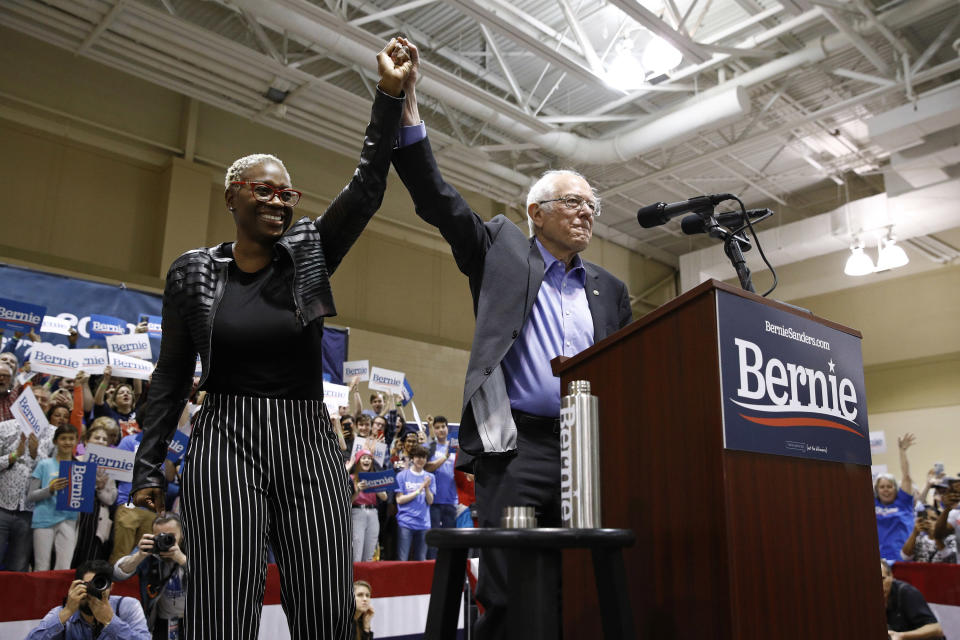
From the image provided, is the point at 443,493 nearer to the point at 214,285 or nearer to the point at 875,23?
the point at 214,285

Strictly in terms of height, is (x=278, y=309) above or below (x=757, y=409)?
above

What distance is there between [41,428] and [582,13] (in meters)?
6.51

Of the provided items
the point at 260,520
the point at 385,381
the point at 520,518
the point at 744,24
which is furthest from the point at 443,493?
the point at 520,518

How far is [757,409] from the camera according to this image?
1.39m

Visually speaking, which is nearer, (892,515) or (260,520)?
(260,520)

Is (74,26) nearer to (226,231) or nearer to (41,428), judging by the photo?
(226,231)

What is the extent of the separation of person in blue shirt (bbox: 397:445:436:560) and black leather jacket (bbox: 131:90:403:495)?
526 centimetres

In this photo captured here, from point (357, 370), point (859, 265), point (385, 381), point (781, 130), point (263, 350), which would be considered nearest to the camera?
point (263, 350)

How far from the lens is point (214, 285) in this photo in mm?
1800

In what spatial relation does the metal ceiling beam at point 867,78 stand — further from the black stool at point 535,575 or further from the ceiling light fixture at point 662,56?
the black stool at point 535,575

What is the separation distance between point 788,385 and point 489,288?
0.74m

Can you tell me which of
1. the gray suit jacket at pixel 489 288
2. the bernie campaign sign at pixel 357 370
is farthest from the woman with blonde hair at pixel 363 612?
the bernie campaign sign at pixel 357 370

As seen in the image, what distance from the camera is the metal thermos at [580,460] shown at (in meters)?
1.34

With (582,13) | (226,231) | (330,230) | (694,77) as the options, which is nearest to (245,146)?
(226,231)
